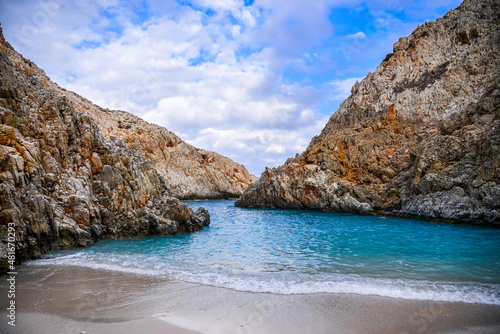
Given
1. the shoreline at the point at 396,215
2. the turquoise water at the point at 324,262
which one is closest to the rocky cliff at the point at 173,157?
the shoreline at the point at 396,215

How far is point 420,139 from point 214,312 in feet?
132

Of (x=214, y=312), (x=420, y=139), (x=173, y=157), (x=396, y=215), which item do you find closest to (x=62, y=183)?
(x=214, y=312)

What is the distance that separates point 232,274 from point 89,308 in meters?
4.65

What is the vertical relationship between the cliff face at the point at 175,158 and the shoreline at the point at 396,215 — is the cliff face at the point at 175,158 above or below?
above

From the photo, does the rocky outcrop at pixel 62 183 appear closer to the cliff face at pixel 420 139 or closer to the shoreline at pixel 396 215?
the shoreline at pixel 396 215

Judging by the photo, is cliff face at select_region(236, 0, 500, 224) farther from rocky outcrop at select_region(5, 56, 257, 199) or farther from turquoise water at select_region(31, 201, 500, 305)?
rocky outcrop at select_region(5, 56, 257, 199)

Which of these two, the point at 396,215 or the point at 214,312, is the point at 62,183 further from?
the point at 396,215

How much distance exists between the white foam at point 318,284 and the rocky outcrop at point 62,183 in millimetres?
2313

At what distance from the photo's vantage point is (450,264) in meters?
11.2

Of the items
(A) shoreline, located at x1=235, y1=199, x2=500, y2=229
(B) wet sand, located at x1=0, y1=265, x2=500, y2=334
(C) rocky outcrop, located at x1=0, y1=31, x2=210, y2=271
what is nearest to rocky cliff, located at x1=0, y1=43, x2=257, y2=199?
(A) shoreline, located at x1=235, y1=199, x2=500, y2=229

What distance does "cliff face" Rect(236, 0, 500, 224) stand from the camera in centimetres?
2625

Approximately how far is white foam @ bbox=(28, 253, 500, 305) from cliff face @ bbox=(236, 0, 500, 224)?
20.0m

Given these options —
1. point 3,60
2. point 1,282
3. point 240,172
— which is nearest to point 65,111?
point 3,60

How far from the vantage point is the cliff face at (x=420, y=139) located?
2625cm
